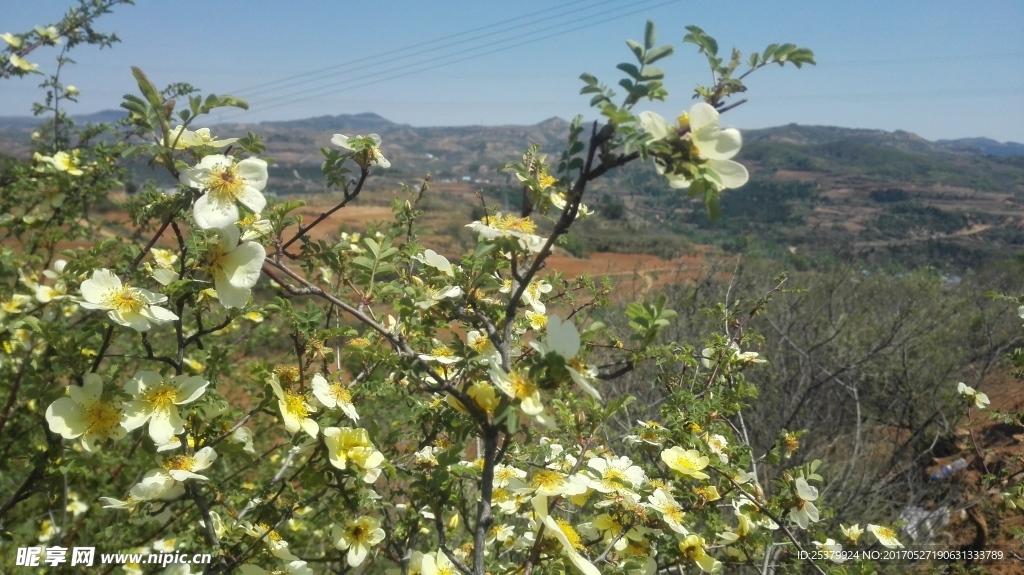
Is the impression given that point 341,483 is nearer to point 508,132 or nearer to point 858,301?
point 858,301

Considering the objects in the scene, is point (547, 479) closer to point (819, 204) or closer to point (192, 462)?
point (192, 462)

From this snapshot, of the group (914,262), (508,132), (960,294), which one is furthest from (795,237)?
(508,132)

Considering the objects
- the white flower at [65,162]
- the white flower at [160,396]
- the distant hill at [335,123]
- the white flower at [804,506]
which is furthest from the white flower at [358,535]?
the distant hill at [335,123]

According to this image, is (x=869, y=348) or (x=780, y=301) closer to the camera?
(x=869, y=348)

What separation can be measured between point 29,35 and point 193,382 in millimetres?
4279

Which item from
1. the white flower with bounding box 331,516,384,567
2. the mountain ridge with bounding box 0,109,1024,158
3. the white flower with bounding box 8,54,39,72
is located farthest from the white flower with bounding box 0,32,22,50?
the mountain ridge with bounding box 0,109,1024,158

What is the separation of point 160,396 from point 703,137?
1.26 metres

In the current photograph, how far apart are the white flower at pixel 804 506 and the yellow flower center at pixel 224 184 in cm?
199

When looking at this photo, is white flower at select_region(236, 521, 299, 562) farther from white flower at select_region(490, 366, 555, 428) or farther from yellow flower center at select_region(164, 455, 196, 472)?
white flower at select_region(490, 366, 555, 428)

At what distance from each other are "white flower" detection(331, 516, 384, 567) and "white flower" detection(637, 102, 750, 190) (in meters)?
1.24

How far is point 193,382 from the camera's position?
3.96 ft

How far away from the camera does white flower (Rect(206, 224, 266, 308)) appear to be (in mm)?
1141

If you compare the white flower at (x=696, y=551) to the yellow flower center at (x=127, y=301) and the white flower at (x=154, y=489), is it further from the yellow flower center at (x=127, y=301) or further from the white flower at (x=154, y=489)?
the yellow flower center at (x=127, y=301)

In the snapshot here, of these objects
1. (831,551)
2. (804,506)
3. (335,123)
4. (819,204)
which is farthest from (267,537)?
(335,123)
